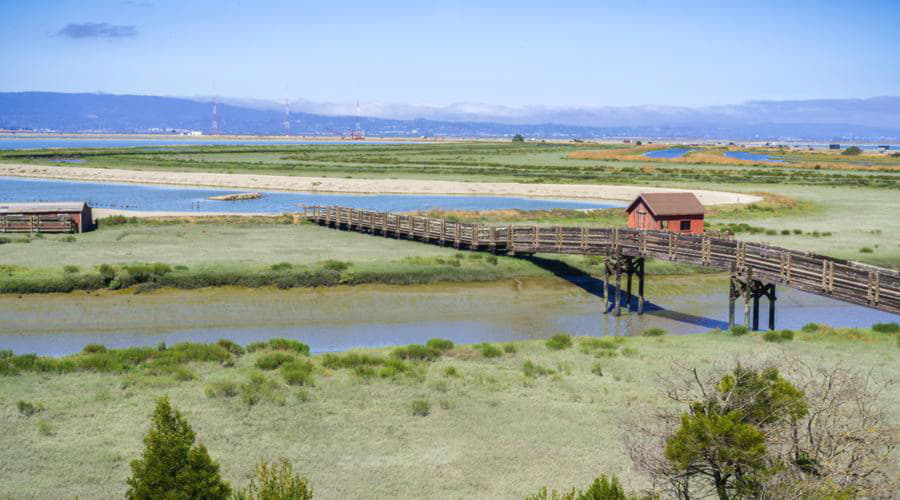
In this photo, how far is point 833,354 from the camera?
86.5 feet

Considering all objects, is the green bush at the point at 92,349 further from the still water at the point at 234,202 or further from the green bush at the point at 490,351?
the still water at the point at 234,202

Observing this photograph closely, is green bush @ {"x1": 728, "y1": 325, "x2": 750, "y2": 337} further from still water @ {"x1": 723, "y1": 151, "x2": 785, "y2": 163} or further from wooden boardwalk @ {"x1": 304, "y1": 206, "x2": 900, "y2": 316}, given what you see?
still water @ {"x1": 723, "y1": 151, "x2": 785, "y2": 163}

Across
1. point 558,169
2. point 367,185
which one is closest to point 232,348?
point 367,185

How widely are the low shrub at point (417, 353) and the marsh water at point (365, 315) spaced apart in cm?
387

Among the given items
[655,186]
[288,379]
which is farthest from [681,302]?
[655,186]

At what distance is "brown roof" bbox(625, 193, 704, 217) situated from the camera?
143 feet

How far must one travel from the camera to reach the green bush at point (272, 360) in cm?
2509

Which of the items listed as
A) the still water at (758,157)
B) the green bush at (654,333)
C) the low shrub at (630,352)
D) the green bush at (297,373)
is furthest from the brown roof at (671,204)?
the still water at (758,157)

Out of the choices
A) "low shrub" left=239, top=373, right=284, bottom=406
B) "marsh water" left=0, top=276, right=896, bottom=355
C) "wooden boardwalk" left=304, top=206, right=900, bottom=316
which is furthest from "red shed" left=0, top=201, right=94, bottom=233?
"low shrub" left=239, top=373, right=284, bottom=406

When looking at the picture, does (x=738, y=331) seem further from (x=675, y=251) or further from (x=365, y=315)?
(x=365, y=315)

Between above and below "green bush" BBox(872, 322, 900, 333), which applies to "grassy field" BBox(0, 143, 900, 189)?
above

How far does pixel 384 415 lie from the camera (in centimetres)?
2141

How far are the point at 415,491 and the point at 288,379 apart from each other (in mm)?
7258

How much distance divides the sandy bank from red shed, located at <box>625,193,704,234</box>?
971 inches
